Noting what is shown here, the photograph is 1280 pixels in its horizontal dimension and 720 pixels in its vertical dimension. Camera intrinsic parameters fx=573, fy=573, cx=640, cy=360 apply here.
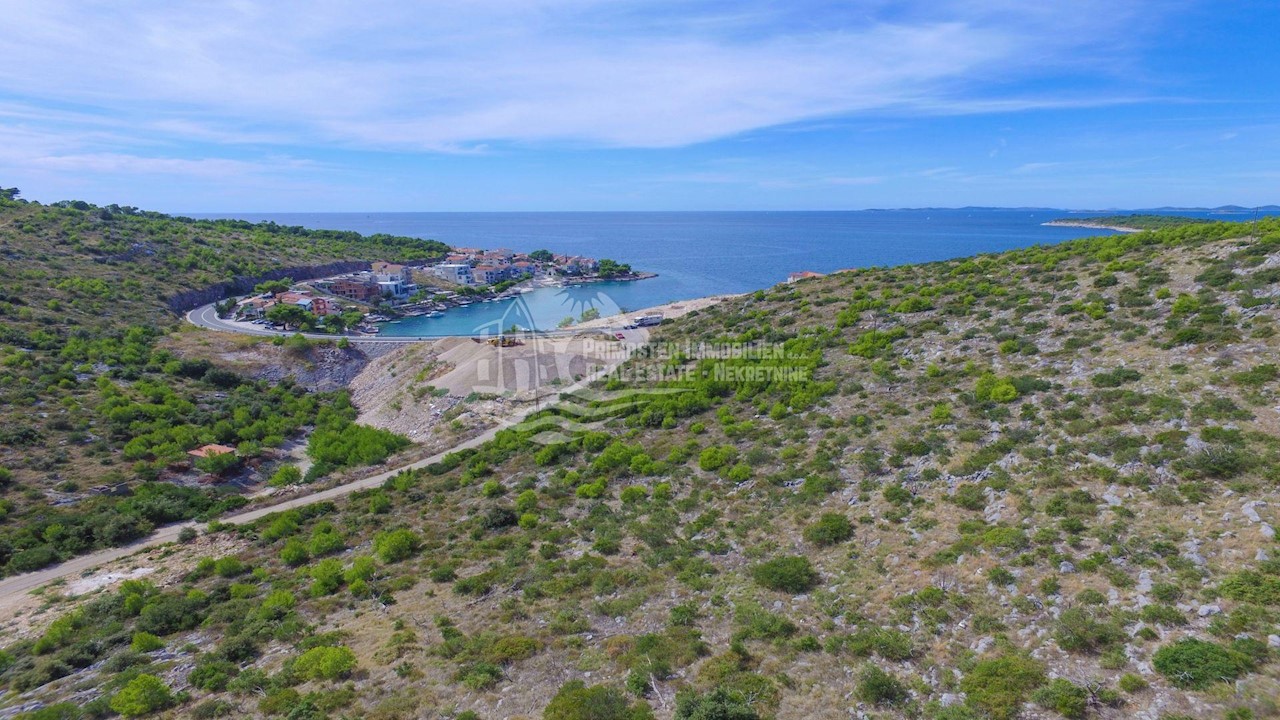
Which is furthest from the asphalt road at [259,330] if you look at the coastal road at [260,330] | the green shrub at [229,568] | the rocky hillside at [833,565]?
the green shrub at [229,568]

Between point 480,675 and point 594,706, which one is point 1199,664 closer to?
point 594,706

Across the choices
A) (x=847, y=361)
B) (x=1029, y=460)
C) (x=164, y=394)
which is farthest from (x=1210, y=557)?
(x=164, y=394)

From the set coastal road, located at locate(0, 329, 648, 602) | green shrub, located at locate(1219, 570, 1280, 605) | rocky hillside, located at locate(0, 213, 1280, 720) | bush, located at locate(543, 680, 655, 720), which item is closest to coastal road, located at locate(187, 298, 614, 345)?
coastal road, located at locate(0, 329, 648, 602)

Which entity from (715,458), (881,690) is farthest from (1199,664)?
(715,458)

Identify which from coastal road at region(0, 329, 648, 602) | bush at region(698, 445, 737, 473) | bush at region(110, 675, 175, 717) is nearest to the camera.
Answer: bush at region(110, 675, 175, 717)

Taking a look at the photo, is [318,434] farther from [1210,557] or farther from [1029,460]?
[1210,557]

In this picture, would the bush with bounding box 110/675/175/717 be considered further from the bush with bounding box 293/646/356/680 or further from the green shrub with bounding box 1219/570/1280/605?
the green shrub with bounding box 1219/570/1280/605
